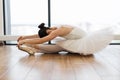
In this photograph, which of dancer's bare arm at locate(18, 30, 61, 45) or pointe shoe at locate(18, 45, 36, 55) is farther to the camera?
pointe shoe at locate(18, 45, 36, 55)

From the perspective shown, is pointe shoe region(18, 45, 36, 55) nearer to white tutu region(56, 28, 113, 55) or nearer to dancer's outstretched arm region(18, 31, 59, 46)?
dancer's outstretched arm region(18, 31, 59, 46)

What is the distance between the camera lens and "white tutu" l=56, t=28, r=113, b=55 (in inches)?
108

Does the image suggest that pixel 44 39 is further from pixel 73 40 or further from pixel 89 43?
pixel 89 43

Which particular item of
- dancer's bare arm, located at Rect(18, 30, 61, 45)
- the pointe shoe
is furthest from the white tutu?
the pointe shoe

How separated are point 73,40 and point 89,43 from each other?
207mm

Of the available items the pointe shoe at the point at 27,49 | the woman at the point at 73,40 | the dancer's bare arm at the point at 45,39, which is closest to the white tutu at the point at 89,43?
the woman at the point at 73,40

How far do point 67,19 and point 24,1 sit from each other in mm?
908

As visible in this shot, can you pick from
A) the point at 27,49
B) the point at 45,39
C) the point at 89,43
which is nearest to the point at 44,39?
the point at 45,39

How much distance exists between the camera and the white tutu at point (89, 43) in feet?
9.00

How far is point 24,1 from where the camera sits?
14.6ft

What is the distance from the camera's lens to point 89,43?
A: 2742mm

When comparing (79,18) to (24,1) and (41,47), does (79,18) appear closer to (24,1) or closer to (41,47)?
(24,1)

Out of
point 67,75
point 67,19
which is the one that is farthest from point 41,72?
point 67,19

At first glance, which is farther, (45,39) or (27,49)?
(27,49)
